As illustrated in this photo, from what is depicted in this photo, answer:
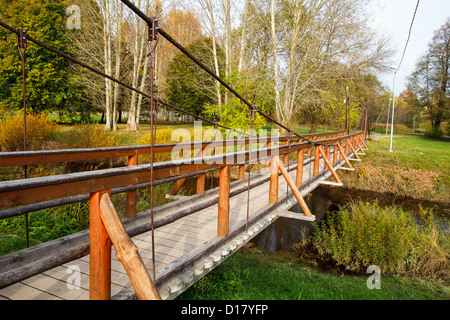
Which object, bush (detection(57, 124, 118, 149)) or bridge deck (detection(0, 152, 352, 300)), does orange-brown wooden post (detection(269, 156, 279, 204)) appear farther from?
bush (detection(57, 124, 118, 149))

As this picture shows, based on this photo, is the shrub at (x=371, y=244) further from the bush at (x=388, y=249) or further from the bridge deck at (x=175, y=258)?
the bridge deck at (x=175, y=258)

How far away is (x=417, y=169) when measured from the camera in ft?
41.5

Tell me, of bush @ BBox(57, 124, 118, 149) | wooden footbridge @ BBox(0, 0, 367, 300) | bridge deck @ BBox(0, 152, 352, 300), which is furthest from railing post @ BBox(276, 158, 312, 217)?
bush @ BBox(57, 124, 118, 149)

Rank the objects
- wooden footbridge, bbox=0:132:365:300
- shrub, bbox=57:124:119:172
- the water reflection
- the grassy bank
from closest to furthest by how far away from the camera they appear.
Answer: wooden footbridge, bbox=0:132:365:300, the water reflection, shrub, bbox=57:124:119:172, the grassy bank

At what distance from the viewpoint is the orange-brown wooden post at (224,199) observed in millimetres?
2732

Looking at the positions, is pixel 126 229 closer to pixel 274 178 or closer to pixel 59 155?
pixel 59 155

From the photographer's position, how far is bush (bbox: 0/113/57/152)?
34.7 feet

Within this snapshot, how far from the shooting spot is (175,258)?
2.56 metres

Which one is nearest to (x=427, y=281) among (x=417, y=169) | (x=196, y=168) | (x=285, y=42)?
(x=196, y=168)

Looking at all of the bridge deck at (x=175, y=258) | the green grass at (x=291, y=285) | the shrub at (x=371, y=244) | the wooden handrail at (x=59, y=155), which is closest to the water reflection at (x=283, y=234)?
the shrub at (x=371, y=244)

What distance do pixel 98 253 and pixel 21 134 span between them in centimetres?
1122

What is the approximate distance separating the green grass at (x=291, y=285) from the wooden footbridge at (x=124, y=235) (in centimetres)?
106

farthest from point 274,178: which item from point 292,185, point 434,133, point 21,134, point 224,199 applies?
point 434,133

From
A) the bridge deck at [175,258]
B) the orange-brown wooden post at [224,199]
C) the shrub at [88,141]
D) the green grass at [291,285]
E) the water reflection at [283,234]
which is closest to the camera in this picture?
the bridge deck at [175,258]
